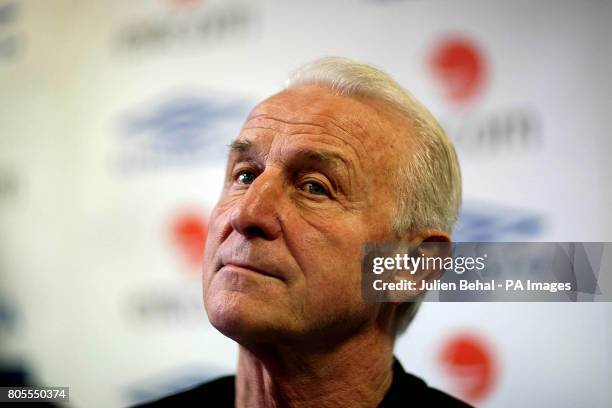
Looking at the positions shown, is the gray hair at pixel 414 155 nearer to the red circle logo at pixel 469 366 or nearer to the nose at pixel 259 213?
the nose at pixel 259 213

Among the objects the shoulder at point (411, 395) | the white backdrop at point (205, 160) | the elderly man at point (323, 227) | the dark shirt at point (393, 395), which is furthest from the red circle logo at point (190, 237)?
the shoulder at point (411, 395)

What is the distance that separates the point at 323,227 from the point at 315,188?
7 centimetres

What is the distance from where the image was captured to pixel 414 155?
1088 millimetres

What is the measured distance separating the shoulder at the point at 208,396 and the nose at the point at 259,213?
42cm

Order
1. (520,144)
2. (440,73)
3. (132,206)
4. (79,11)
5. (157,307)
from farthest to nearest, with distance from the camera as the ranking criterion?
(79,11), (132,206), (157,307), (440,73), (520,144)

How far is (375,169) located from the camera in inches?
41.2

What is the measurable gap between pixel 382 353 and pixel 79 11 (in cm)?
184

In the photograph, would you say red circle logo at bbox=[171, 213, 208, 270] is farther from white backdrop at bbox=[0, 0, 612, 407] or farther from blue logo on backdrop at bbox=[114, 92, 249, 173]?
blue logo on backdrop at bbox=[114, 92, 249, 173]

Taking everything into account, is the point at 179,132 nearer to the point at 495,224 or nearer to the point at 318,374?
the point at 495,224

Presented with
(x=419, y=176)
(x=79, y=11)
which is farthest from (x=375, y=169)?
(x=79, y=11)

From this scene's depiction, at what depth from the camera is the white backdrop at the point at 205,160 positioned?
1455 mm

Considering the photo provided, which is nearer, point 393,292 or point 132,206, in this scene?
point 393,292

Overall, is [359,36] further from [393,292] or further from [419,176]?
[393,292]

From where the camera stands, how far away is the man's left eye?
1025mm
